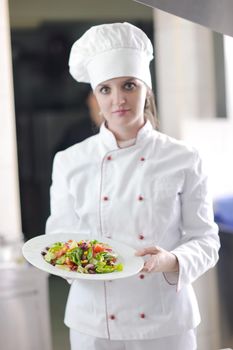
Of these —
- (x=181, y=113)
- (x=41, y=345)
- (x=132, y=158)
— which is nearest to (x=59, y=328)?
(x=41, y=345)

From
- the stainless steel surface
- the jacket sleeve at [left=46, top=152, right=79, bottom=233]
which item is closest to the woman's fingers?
the jacket sleeve at [left=46, top=152, right=79, bottom=233]

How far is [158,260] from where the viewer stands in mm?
666

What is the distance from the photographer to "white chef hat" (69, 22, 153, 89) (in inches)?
28.2

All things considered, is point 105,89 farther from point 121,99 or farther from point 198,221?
point 198,221

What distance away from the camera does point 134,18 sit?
2008 mm

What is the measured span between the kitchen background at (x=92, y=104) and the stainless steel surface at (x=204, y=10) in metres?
1.20

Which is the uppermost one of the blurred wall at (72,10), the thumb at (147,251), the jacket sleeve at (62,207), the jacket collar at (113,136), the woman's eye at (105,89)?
the blurred wall at (72,10)

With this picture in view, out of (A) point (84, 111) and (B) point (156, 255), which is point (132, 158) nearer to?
(B) point (156, 255)

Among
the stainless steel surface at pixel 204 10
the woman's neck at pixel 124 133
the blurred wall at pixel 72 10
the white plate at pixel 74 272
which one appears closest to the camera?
the stainless steel surface at pixel 204 10

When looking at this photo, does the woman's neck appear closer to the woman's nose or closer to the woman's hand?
the woman's nose

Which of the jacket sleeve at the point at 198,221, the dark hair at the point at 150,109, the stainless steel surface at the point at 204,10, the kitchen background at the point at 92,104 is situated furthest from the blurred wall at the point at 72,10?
the stainless steel surface at the point at 204,10

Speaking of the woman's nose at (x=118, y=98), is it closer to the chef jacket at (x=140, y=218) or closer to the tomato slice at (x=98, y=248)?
the chef jacket at (x=140, y=218)

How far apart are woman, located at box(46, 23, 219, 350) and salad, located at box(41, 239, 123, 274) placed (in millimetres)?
53

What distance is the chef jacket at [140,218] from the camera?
732 millimetres
